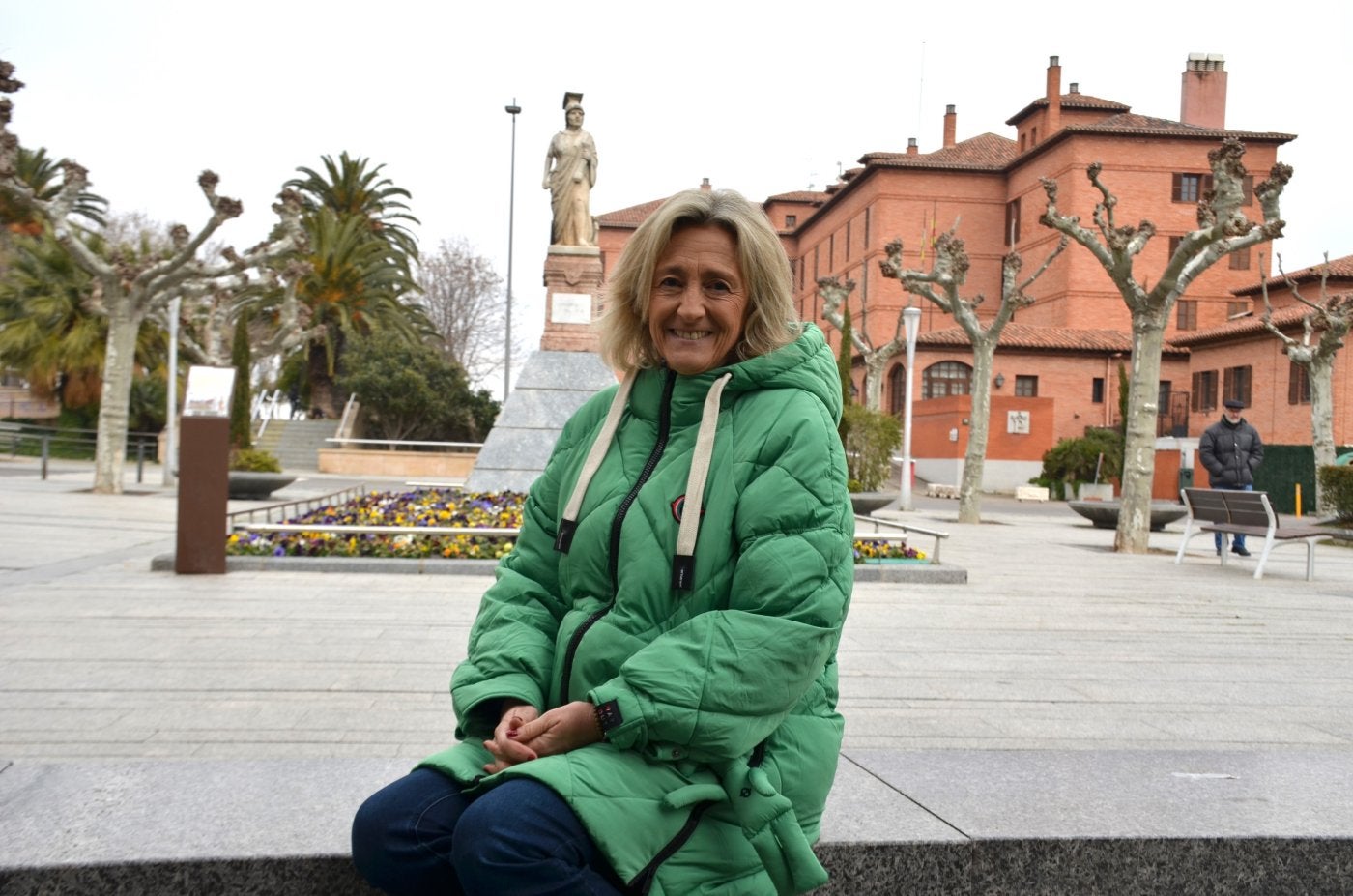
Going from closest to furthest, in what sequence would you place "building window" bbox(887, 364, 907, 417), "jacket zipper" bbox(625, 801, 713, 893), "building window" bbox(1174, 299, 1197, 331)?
"jacket zipper" bbox(625, 801, 713, 893)
"building window" bbox(1174, 299, 1197, 331)
"building window" bbox(887, 364, 907, 417)

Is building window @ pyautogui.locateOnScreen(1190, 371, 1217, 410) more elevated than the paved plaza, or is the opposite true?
building window @ pyautogui.locateOnScreen(1190, 371, 1217, 410)

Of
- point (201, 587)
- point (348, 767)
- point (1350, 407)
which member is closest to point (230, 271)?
point (201, 587)

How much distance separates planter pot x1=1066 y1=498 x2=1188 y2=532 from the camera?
63.3 feet

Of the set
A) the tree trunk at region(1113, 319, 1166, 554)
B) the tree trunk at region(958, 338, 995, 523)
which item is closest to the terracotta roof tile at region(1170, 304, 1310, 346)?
the tree trunk at region(958, 338, 995, 523)

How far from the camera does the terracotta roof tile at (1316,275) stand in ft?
138

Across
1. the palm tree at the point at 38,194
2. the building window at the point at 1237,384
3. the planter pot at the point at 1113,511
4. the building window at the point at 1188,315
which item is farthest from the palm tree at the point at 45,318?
the building window at the point at 1188,315

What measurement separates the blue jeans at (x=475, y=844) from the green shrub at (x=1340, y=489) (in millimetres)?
21099

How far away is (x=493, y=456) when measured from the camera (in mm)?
18141

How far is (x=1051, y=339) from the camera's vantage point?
48.2 metres

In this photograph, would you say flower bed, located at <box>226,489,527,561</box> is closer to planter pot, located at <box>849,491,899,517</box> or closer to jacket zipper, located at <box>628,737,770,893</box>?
planter pot, located at <box>849,491,899,517</box>

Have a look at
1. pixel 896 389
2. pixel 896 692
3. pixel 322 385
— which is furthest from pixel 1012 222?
pixel 896 692

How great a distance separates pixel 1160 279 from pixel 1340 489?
647 cm

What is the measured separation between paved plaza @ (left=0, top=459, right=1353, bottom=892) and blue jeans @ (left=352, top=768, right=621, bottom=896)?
1.51 feet

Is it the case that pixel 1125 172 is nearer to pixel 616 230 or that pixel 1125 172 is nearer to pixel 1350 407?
pixel 1350 407
